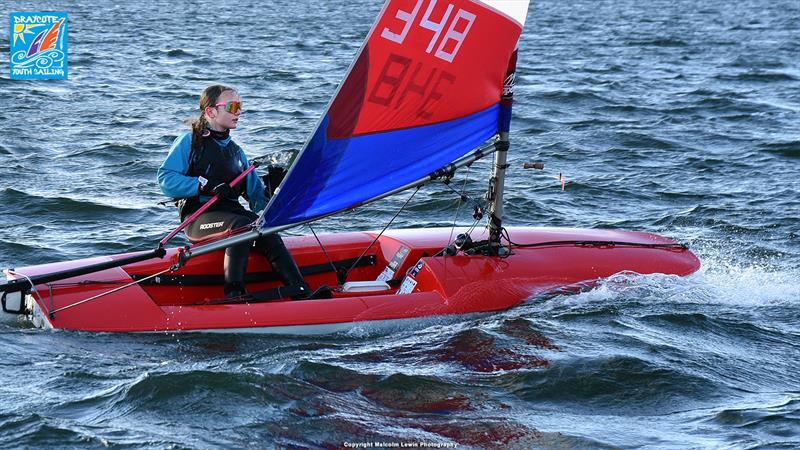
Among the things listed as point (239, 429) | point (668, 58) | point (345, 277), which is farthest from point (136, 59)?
point (239, 429)

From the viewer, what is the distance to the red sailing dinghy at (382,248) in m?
5.64

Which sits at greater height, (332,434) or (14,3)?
(14,3)

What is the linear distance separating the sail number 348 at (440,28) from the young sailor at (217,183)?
0.95 metres

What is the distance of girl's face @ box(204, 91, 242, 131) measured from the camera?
5.90m

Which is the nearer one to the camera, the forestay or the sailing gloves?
the forestay

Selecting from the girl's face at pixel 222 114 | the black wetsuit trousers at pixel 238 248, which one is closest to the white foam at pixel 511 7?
the girl's face at pixel 222 114

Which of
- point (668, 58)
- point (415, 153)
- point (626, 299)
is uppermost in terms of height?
point (668, 58)

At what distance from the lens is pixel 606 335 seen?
20.2 ft

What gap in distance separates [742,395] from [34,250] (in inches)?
183

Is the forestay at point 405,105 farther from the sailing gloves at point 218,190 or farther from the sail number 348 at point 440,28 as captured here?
the sailing gloves at point 218,190

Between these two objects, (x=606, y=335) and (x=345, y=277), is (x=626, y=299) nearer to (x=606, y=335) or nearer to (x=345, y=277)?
(x=606, y=335)

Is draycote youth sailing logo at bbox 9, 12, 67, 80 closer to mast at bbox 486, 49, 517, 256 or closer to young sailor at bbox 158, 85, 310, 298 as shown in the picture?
young sailor at bbox 158, 85, 310, 298

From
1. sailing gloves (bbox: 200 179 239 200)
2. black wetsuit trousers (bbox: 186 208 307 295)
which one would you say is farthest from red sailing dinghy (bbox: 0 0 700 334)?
sailing gloves (bbox: 200 179 239 200)

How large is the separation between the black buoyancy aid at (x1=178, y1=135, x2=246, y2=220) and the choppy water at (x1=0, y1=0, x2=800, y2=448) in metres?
0.81
